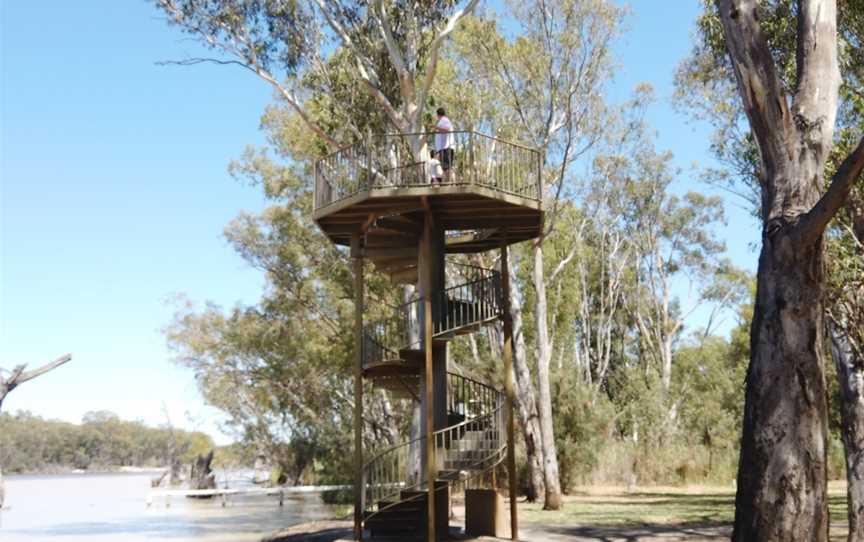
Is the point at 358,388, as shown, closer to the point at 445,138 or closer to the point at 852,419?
the point at 445,138

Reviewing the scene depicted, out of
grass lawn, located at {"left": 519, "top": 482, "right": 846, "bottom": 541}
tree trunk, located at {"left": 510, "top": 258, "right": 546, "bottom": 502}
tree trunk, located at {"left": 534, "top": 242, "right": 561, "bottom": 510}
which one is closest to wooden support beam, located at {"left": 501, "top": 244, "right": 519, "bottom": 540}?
grass lawn, located at {"left": 519, "top": 482, "right": 846, "bottom": 541}

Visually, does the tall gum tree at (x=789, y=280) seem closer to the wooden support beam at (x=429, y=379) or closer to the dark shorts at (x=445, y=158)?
the wooden support beam at (x=429, y=379)

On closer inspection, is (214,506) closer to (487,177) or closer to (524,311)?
(524,311)

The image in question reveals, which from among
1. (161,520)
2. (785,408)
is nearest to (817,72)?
(785,408)

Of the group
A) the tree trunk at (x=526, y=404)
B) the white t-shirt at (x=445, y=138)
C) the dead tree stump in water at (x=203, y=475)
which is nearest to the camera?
the white t-shirt at (x=445, y=138)

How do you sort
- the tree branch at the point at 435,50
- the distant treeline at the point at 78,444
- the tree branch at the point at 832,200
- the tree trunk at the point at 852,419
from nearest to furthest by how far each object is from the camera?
the tree branch at the point at 832,200, the tree trunk at the point at 852,419, the tree branch at the point at 435,50, the distant treeline at the point at 78,444

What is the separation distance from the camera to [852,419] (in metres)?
10.6

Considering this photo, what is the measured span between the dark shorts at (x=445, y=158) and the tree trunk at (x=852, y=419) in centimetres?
564

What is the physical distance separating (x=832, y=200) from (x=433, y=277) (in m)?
5.99

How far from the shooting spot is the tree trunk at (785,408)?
6.25 m

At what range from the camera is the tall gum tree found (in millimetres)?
6266

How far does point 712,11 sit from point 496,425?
9502 mm

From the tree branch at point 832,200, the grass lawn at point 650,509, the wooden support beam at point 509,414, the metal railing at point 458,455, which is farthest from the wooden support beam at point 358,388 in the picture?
the tree branch at point 832,200

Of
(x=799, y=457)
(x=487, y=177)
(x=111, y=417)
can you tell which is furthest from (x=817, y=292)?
(x=111, y=417)
